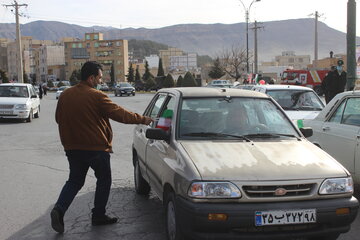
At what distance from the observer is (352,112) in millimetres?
6109

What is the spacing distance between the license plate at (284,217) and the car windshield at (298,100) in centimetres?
641

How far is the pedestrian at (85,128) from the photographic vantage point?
Result: 4609 millimetres

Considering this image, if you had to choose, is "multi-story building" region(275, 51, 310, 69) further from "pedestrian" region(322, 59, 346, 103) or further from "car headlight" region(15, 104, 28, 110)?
"pedestrian" region(322, 59, 346, 103)

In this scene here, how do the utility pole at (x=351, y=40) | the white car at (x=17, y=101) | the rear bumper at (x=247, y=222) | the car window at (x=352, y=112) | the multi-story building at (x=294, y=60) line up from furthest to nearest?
the multi-story building at (x=294, y=60) → the white car at (x=17, y=101) → the utility pole at (x=351, y=40) → the car window at (x=352, y=112) → the rear bumper at (x=247, y=222)

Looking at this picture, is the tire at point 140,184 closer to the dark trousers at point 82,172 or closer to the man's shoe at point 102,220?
the man's shoe at point 102,220

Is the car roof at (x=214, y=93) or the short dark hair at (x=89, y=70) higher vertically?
the short dark hair at (x=89, y=70)

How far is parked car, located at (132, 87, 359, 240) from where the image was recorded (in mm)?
3590

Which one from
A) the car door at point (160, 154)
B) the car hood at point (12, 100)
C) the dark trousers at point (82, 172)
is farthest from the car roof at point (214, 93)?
the car hood at point (12, 100)

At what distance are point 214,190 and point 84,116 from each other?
172 cm

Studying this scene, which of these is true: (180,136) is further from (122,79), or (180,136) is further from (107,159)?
(122,79)

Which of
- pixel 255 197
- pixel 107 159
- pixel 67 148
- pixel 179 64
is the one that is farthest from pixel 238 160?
pixel 179 64

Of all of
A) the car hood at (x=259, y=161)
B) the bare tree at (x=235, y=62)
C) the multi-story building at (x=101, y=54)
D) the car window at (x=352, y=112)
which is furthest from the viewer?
the multi-story building at (x=101, y=54)

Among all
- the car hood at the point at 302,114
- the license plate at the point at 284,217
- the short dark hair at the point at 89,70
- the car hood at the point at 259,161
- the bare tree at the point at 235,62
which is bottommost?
the license plate at the point at 284,217

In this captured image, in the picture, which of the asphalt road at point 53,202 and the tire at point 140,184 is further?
the tire at point 140,184
